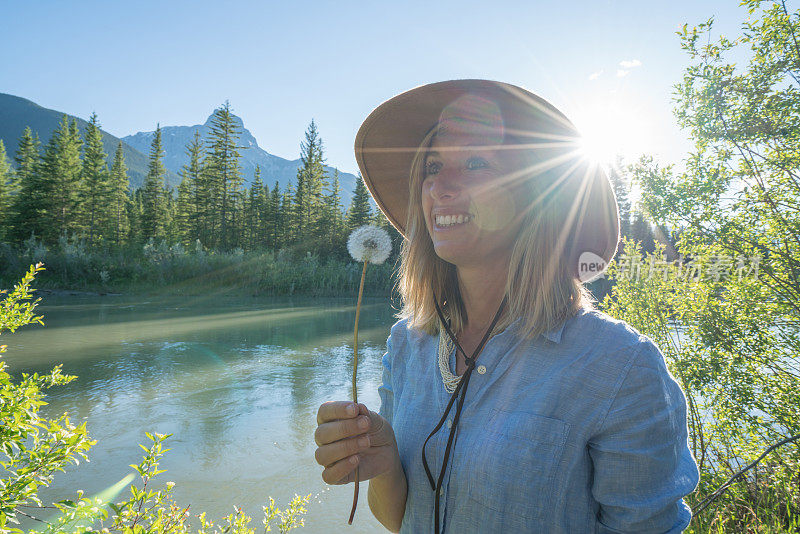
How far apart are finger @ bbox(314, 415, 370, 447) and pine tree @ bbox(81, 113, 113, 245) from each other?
1457 inches

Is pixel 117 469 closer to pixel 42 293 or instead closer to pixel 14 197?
pixel 42 293

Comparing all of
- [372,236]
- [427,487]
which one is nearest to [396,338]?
[372,236]

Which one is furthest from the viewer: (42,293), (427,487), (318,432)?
(42,293)

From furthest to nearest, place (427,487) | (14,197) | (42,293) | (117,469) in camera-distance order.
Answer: (14,197) → (42,293) → (117,469) → (427,487)

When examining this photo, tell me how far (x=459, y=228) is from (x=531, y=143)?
0.34 meters

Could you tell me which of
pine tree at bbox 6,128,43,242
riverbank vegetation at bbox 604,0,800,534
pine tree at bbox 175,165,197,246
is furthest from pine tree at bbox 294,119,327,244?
riverbank vegetation at bbox 604,0,800,534

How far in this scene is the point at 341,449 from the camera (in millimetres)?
983

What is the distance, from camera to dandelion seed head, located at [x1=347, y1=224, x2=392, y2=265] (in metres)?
1.33

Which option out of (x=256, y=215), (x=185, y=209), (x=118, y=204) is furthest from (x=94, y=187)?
(x=256, y=215)

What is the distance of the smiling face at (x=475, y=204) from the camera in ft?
3.99

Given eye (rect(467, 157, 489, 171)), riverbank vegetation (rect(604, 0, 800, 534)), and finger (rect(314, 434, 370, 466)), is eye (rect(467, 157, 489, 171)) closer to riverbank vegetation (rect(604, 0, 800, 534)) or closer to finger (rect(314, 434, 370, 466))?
finger (rect(314, 434, 370, 466))

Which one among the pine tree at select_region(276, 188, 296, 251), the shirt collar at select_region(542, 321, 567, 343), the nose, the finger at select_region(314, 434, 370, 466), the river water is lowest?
the river water

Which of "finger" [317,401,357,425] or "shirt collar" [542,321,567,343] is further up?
"shirt collar" [542,321,567,343]

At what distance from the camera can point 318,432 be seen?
0.99m
